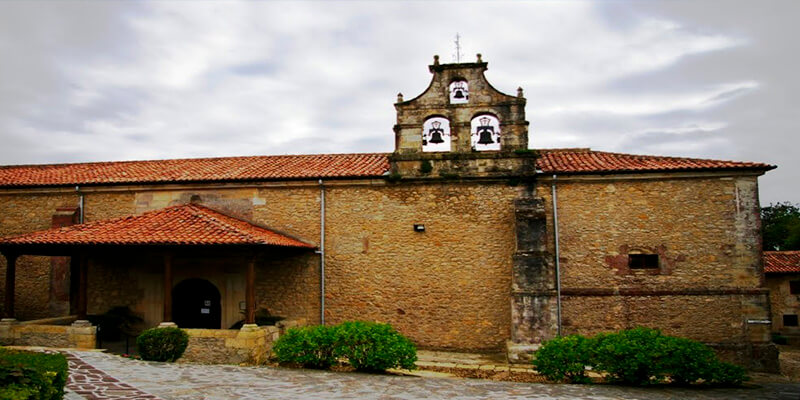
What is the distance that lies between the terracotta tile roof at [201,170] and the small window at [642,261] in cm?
747

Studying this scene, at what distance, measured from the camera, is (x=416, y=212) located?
52.3 feet

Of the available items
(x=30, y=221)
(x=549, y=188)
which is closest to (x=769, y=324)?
(x=549, y=188)

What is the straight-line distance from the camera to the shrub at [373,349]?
37.6 ft

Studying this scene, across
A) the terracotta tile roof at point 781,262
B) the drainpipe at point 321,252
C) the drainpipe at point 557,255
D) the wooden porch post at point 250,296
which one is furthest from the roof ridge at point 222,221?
the terracotta tile roof at point 781,262

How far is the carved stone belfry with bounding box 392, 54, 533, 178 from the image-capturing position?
617 inches

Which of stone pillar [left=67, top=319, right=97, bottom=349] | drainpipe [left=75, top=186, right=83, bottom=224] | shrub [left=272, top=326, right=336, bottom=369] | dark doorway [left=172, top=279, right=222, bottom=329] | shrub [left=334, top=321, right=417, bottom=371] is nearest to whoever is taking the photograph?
shrub [left=334, top=321, right=417, bottom=371]

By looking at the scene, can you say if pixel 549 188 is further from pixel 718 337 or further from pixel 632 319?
pixel 718 337

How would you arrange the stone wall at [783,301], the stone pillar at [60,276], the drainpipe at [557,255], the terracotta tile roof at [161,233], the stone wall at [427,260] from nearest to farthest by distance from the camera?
the terracotta tile roof at [161,233] → the drainpipe at [557,255] → the stone wall at [427,260] → the stone pillar at [60,276] → the stone wall at [783,301]

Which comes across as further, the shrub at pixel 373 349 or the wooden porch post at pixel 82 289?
the wooden porch post at pixel 82 289

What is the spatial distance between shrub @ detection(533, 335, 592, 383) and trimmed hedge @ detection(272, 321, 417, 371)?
2.73 meters

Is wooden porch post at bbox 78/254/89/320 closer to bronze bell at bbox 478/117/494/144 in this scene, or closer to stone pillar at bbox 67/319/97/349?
stone pillar at bbox 67/319/97/349

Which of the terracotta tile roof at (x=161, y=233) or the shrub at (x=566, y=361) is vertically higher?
the terracotta tile roof at (x=161, y=233)

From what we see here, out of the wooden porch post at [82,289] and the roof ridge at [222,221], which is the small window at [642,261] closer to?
the roof ridge at [222,221]

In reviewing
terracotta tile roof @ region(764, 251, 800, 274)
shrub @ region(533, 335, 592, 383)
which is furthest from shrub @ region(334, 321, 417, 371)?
terracotta tile roof @ region(764, 251, 800, 274)
